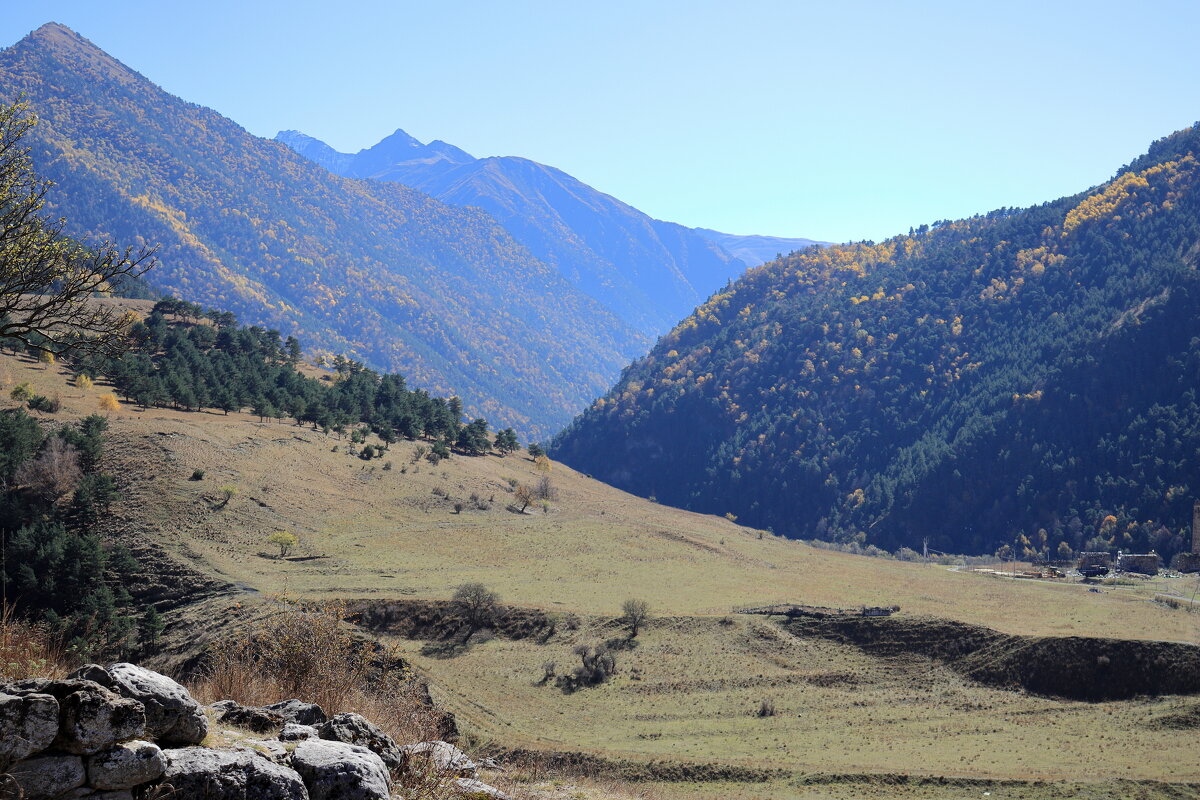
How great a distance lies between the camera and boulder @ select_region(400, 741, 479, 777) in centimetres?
1171

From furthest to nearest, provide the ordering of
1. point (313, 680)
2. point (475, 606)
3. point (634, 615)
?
point (634, 615)
point (475, 606)
point (313, 680)

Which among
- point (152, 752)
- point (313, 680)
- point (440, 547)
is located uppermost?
point (152, 752)

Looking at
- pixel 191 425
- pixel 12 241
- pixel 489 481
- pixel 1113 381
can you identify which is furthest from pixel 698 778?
pixel 1113 381

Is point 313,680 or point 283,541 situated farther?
point 283,541

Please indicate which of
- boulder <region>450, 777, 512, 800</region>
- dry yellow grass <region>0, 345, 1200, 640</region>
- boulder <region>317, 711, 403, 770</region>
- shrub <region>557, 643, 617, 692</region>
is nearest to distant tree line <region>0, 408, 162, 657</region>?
dry yellow grass <region>0, 345, 1200, 640</region>

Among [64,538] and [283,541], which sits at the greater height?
[64,538]

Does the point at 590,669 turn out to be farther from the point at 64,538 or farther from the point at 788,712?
the point at 64,538

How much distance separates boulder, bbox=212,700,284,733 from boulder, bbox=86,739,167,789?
10.2 feet

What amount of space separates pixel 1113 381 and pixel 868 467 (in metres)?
46.7

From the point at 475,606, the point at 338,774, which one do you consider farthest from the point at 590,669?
the point at 338,774

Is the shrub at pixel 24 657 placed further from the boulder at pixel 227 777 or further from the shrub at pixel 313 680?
the boulder at pixel 227 777

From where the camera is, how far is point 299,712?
12.7 metres

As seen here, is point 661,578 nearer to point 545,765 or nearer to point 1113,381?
point 545,765

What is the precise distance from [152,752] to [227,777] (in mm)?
825
